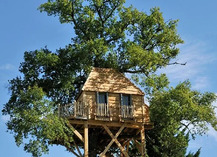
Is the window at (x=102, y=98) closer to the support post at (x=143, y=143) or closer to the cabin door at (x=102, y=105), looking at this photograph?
the cabin door at (x=102, y=105)

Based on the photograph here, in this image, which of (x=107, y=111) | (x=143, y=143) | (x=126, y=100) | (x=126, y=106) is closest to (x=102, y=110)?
(x=107, y=111)

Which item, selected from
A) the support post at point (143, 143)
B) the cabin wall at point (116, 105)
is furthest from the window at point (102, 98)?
the support post at point (143, 143)

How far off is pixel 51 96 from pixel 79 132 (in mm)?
3362

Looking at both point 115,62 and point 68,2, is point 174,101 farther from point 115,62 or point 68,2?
point 68,2

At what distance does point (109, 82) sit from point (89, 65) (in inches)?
78.7

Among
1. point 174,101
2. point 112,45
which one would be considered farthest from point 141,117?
point 112,45

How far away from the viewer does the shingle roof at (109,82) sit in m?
35.5

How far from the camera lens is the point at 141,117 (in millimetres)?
35469

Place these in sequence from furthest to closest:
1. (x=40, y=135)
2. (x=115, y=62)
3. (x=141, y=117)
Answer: (x=115, y=62) < (x=141, y=117) < (x=40, y=135)

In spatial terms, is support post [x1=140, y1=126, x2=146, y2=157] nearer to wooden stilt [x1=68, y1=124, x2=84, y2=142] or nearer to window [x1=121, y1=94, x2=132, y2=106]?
window [x1=121, y1=94, x2=132, y2=106]

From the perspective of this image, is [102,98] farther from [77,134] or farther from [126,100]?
[77,134]

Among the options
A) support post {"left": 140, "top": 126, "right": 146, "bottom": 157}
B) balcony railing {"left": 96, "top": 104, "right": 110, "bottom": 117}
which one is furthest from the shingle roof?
support post {"left": 140, "top": 126, "right": 146, "bottom": 157}

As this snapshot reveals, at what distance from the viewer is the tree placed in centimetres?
3278

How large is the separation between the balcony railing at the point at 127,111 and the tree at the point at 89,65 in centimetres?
152
